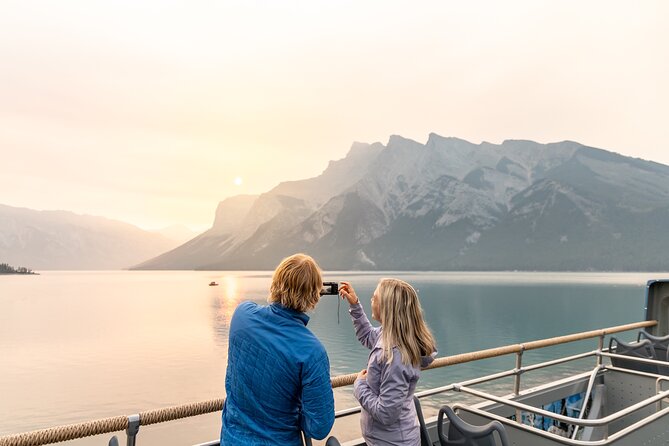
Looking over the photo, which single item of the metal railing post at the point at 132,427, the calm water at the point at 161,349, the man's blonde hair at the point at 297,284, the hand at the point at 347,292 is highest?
the man's blonde hair at the point at 297,284

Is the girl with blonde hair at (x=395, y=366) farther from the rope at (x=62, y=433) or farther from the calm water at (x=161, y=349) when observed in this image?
the calm water at (x=161, y=349)

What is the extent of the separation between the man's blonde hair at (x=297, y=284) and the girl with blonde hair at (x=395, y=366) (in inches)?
25.0

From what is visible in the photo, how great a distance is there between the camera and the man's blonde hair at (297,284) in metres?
2.20

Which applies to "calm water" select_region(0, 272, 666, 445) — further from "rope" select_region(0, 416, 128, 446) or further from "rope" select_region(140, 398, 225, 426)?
"rope" select_region(0, 416, 128, 446)

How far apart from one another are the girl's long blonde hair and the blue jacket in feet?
2.16

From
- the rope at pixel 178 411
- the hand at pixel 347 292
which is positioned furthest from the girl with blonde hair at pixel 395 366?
the rope at pixel 178 411

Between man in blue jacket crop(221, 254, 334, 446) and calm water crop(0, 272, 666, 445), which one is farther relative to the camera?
calm water crop(0, 272, 666, 445)

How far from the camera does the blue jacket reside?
2.10 meters

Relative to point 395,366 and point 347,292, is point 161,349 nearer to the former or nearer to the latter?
point 347,292

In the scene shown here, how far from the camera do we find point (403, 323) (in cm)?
272

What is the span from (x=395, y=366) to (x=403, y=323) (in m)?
0.25

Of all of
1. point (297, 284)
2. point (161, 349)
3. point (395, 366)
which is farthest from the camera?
point (161, 349)

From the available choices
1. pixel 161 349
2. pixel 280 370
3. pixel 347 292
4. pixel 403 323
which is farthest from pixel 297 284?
pixel 161 349

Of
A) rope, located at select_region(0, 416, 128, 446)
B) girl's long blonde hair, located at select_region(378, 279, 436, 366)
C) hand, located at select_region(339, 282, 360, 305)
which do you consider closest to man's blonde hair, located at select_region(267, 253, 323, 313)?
girl's long blonde hair, located at select_region(378, 279, 436, 366)
